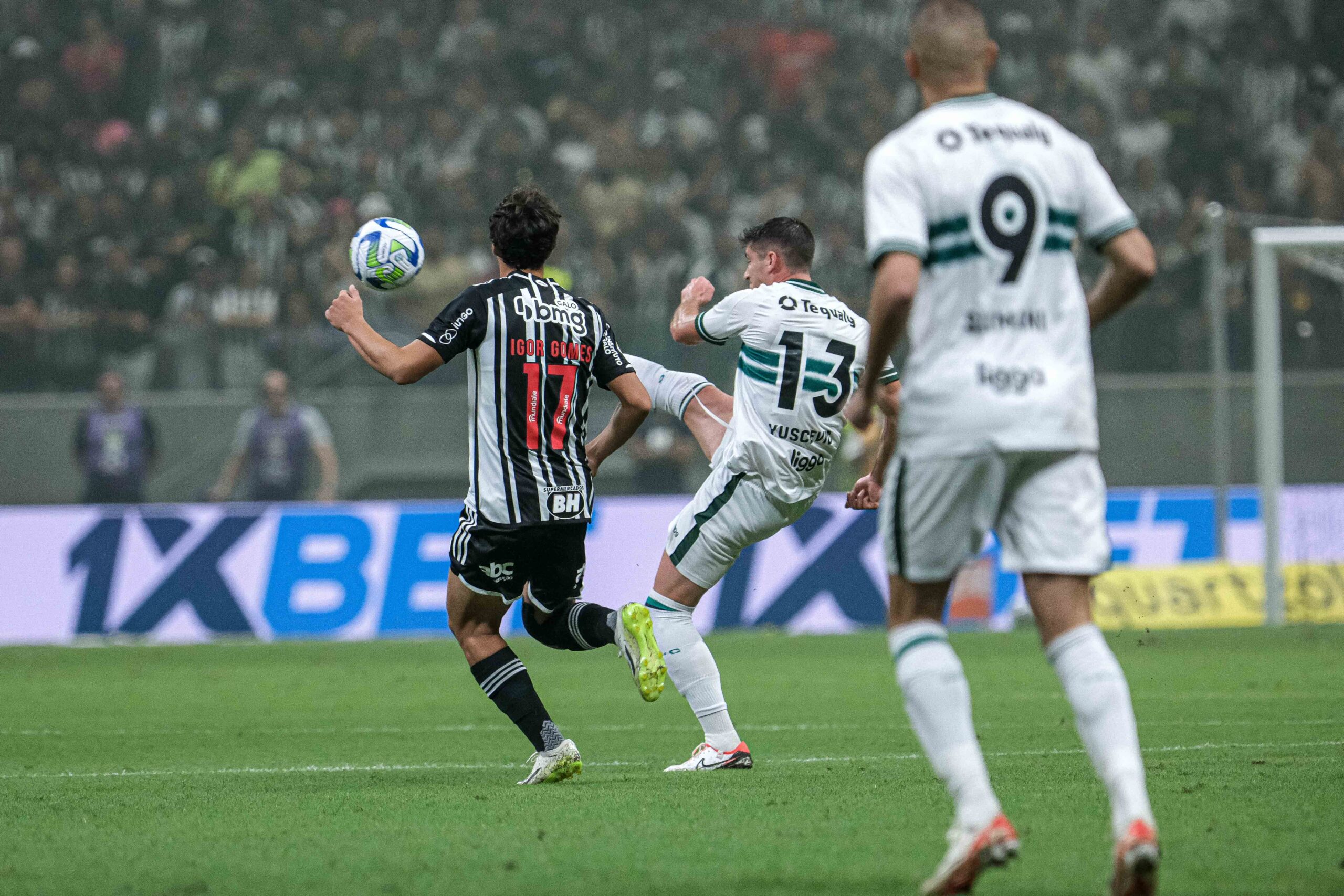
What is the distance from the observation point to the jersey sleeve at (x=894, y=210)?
405 centimetres

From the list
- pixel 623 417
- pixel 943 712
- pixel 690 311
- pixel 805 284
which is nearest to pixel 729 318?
pixel 690 311

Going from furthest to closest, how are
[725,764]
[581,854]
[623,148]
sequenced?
[623,148] < [725,764] < [581,854]

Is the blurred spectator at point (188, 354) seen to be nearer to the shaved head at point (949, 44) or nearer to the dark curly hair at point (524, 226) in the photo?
the dark curly hair at point (524, 226)

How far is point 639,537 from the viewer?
15.3m

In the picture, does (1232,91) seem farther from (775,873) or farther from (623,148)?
(775,873)

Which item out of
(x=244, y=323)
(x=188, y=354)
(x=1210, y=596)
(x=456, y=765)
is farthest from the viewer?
(x=244, y=323)

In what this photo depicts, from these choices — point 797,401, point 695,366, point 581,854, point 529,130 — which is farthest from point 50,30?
point 581,854

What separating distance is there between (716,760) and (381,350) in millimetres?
2218

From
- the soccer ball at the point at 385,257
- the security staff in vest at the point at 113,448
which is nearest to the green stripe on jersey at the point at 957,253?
the soccer ball at the point at 385,257

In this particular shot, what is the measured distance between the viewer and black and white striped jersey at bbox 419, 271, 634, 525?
6.36 meters

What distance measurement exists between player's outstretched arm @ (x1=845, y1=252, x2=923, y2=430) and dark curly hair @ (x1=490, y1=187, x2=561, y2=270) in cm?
253

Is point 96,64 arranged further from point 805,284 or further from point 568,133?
point 805,284

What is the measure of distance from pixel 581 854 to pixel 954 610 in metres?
10.9

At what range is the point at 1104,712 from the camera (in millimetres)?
Result: 3967
